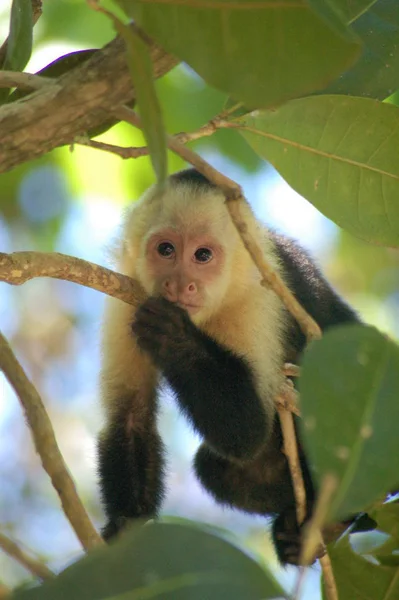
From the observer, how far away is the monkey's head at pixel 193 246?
9.66 ft

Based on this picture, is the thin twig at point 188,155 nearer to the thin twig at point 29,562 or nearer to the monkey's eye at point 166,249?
the thin twig at point 29,562

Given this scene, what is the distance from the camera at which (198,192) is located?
3.03 meters

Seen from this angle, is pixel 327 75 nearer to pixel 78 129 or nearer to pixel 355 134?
pixel 78 129

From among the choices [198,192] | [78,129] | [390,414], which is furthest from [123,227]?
[390,414]

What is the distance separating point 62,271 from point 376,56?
799 millimetres

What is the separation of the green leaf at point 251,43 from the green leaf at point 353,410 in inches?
13.8

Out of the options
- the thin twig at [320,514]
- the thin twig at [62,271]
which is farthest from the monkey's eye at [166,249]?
the thin twig at [320,514]

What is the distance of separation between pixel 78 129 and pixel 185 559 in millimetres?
643

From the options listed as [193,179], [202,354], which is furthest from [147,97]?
[193,179]

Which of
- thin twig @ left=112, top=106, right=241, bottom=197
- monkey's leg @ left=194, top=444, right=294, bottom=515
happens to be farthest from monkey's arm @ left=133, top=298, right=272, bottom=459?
thin twig @ left=112, top=106, right=241, bottom=197

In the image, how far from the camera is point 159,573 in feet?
3.27

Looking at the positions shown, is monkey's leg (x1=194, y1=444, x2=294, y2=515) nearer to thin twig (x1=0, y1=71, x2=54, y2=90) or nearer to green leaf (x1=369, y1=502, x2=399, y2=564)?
green leaf (x1=369, y1=502, x2=399, y2=564)

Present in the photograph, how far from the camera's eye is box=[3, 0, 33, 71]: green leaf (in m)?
1.72

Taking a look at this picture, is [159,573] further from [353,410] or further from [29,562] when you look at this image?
[353,410]
